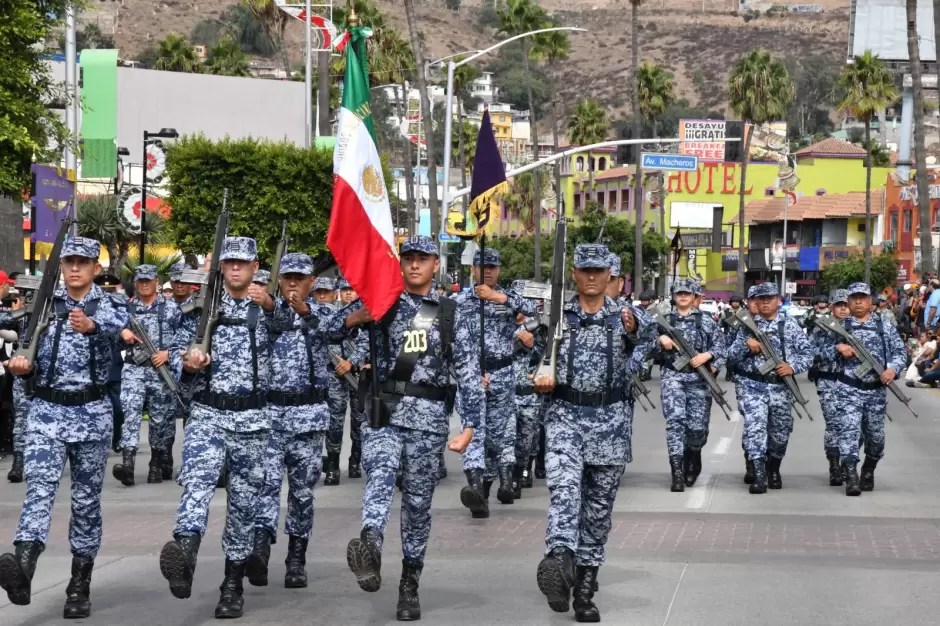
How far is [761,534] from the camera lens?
11.9 meters

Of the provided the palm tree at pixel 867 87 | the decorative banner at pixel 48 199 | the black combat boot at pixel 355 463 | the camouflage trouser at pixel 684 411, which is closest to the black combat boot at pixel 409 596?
the camouflage trouser at pixel 684 411

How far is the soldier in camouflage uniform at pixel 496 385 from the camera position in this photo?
508 inches

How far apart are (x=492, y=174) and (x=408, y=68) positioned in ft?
163

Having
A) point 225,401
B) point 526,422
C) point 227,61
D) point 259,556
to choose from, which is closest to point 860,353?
point 526,422

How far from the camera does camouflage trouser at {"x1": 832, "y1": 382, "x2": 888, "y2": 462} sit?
14.5 m

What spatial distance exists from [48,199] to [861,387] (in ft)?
43.8

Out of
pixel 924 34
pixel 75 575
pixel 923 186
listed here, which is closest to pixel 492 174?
pixel 75 575

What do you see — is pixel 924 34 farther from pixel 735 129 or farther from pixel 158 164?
pixel 158 164

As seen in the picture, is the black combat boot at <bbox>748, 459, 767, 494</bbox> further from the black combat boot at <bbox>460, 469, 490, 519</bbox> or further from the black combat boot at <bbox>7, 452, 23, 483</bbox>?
the black combat boot at <bbox>7, 452, 23, 483</bbox>

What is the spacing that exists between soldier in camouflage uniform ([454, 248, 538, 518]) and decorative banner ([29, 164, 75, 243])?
37.5ft

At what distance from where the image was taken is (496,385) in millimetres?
13594

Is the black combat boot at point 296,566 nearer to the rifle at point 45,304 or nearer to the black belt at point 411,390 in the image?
the black belt at point 411,390

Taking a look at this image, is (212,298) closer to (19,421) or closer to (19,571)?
(19,571)

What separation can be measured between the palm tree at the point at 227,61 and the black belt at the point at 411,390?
201 ft
